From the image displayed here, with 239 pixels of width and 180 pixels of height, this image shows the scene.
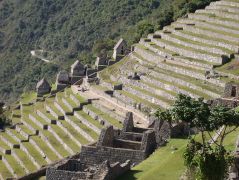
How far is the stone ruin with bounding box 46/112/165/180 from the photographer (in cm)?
2569

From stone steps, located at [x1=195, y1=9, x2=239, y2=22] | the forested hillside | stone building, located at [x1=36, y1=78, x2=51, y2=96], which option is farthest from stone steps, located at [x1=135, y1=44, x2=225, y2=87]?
the forested hillside

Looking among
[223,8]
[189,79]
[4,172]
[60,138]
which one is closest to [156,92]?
[189,79]

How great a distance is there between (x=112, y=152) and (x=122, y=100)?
13735 mm

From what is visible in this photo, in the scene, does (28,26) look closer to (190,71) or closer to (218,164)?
(190,71)

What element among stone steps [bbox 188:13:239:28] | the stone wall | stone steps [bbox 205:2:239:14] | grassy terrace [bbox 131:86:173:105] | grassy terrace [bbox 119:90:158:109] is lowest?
grassy terrace [bbox 119:90:158:109]

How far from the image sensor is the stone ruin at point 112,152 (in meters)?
25.7

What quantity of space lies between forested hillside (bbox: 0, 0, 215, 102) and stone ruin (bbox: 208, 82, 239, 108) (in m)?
36.9

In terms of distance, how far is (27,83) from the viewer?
86375 millimetres

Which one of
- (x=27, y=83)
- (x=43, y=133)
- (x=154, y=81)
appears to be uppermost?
(x=154, y=81)

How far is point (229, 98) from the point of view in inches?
1216

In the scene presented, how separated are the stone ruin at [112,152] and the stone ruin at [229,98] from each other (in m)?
3.52

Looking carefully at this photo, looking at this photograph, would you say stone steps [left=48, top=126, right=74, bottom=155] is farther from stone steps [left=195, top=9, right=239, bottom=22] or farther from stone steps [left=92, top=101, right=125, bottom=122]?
stone steps [left=195, top=9, right=239, bottom=22]

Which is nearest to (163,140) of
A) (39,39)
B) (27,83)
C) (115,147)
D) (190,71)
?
(115,147)

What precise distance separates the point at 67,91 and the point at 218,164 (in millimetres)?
32810
